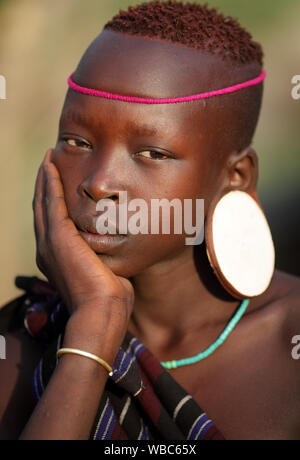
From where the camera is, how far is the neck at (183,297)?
222 cm

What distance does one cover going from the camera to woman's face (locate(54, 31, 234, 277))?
185 cm

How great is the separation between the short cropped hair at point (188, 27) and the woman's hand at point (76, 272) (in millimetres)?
605

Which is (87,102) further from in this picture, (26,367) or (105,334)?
(26,367)

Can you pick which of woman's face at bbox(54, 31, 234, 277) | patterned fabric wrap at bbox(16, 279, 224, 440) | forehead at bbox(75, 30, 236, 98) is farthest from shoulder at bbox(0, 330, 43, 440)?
forehead at bbox(75, 30, 236, 98)

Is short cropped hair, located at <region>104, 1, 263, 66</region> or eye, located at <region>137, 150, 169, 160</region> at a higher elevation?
short cropped hair, located at <region>104, 1, 263, 66</region>

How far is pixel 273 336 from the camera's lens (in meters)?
2.11

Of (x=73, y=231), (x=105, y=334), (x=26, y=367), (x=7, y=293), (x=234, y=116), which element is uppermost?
(x=234, y=116)

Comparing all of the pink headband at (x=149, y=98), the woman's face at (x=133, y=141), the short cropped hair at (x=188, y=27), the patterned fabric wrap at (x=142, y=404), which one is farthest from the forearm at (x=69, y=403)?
the short cropped hair at (x=188, y=27)

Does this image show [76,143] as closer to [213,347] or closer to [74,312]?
[74,312]

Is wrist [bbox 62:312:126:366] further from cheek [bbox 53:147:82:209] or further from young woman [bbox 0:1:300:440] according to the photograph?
cheek [bbox 53:147:82:209]

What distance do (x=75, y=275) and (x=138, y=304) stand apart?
0.51 m

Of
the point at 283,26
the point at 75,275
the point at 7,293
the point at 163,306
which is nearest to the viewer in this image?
the point at 75,275

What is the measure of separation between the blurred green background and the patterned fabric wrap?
263 cm

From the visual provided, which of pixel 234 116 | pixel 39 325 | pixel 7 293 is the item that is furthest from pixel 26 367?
pixel 7 293
